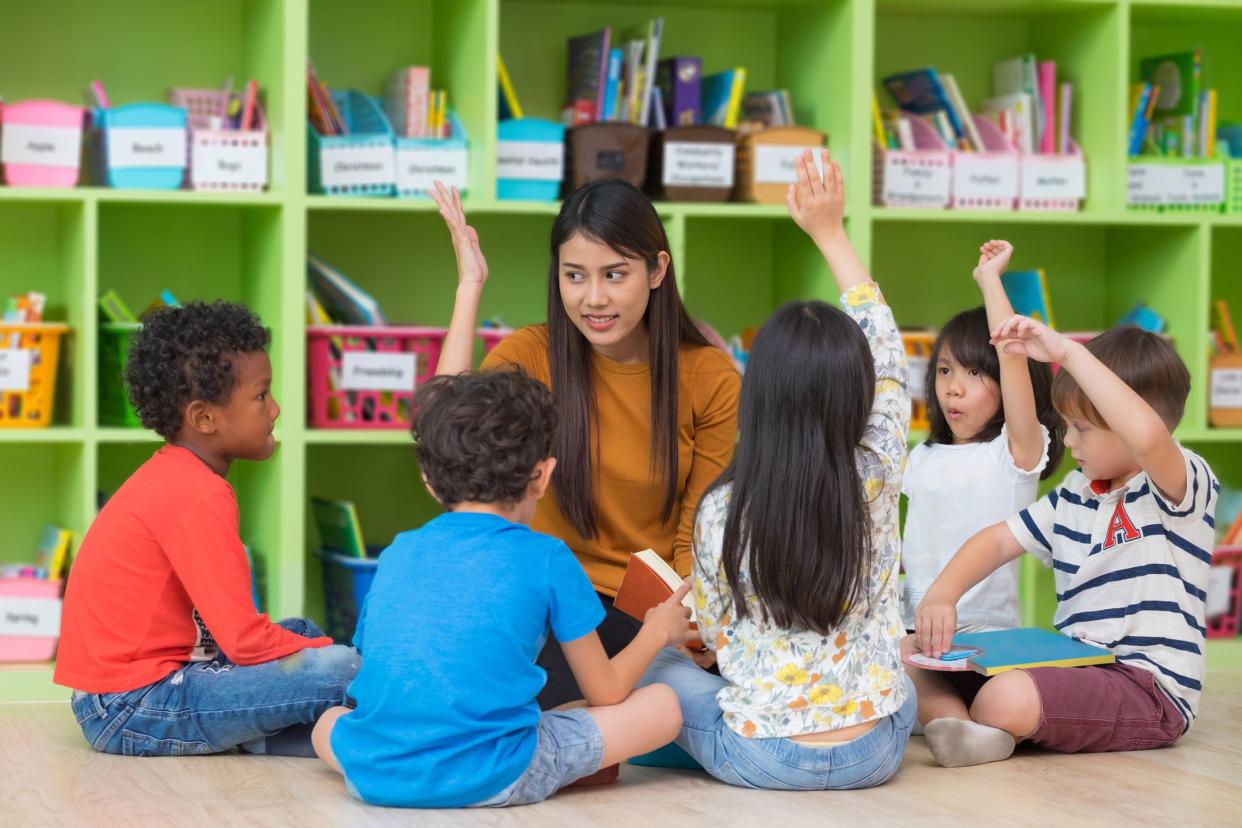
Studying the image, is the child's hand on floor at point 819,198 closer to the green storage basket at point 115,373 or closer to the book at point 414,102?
the book at point 414,102

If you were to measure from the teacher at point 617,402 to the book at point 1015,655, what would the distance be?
418 millimetres

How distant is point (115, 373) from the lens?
2822 mm

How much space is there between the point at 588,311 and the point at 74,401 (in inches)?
45.3

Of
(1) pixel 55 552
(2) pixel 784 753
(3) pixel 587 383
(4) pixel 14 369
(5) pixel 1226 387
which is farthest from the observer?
(5) pixel 1226 387

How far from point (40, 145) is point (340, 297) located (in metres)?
0.61

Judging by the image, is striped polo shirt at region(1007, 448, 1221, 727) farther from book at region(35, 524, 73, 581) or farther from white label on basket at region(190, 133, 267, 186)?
book at region(35, 524, 73, 581)

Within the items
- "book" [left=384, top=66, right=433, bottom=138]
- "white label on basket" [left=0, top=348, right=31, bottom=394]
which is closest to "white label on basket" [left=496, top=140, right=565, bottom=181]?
"book" [left=384, top=66, right=433, bottom=138]

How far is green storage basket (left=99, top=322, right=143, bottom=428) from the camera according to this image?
2.78 metres

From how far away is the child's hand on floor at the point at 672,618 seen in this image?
1.96 m

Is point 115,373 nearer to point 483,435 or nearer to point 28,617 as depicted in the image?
point 28,617

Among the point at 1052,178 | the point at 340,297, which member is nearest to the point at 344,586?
the point at 340,297

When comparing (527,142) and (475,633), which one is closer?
(475,633)

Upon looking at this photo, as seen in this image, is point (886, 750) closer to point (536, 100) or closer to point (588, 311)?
point (588, 311)

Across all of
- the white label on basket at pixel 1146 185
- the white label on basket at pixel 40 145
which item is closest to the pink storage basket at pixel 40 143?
the white label on basket at pixel 40 145
